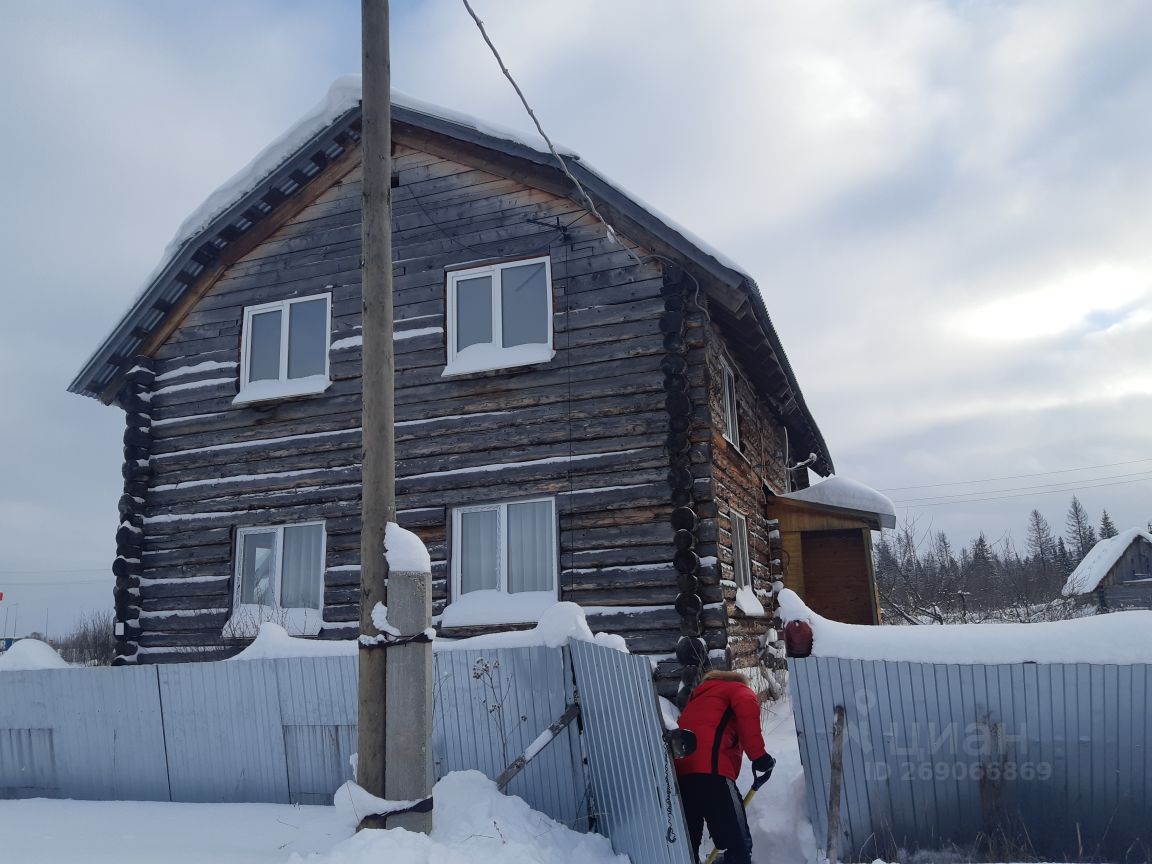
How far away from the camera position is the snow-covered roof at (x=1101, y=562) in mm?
40188

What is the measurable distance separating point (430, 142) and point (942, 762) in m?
10.2

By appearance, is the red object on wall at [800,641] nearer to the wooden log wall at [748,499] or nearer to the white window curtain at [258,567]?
the wooden log wall at [748,499]

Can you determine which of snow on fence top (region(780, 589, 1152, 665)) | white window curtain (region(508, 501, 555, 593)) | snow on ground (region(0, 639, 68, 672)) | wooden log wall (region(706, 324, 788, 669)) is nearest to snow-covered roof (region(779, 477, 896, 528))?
wooden log wall (region(706, 324, 788, 669))

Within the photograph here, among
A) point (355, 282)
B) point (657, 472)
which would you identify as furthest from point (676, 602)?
point (355, 282)

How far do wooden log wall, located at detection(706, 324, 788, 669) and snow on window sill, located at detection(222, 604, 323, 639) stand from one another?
543 centimetres

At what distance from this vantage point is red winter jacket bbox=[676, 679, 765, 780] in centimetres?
554

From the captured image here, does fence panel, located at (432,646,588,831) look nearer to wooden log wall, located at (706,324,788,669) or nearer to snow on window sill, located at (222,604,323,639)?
wooden log wall, located at (706,324,788,669)

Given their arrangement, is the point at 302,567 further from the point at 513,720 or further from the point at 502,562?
the point at 513,720

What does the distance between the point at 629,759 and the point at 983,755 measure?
7.80ft

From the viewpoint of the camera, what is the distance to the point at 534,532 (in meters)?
10.6

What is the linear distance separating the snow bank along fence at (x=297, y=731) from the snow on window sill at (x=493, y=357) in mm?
4428

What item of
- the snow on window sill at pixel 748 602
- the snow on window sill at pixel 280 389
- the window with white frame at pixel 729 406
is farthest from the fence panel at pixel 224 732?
the window with white frame at pixel 729 406

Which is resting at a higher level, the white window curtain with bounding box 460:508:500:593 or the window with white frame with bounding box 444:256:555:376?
the window with white frame with bounding box 444:256:555:376

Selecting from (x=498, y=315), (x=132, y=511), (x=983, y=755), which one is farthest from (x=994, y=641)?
(x=132, y=511)
